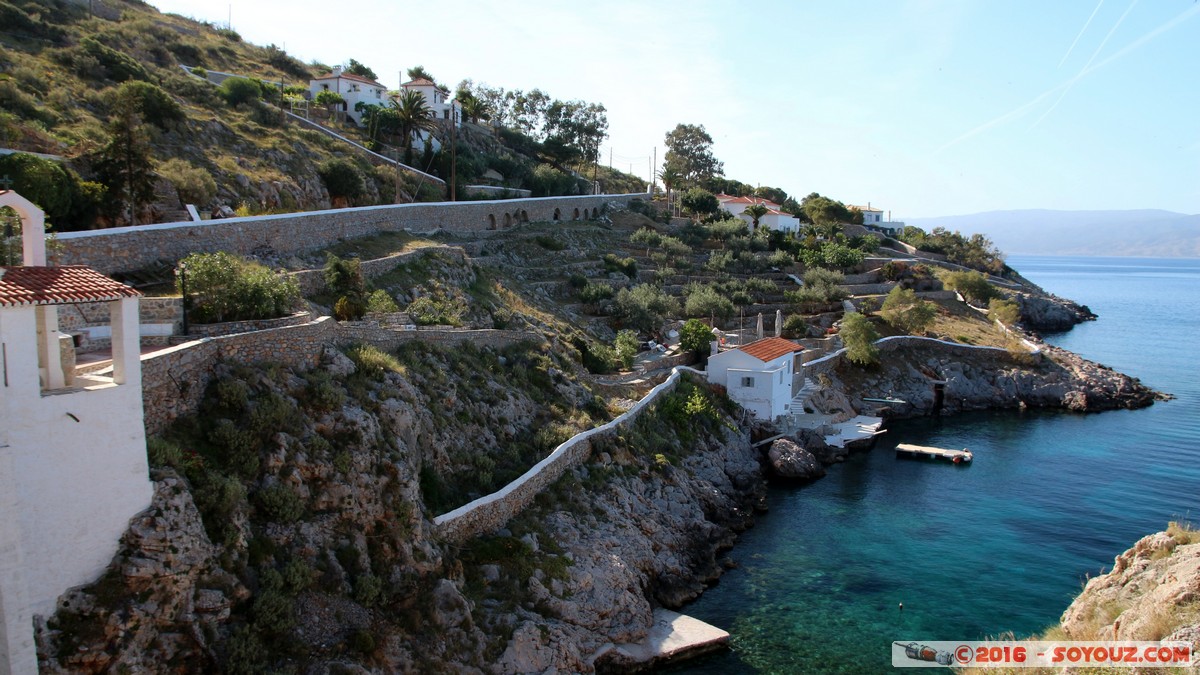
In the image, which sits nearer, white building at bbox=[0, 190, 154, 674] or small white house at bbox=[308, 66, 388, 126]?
white building at bbox=[0, 190, 154, 674]

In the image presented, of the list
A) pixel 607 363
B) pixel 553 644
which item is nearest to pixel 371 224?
pixel 607 363

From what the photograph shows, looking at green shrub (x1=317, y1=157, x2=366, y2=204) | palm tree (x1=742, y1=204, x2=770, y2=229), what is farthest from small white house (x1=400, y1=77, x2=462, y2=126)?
palm tree (x1=742, y1=204, x2=770, y2=229)

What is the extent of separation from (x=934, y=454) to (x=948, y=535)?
35.3 feet

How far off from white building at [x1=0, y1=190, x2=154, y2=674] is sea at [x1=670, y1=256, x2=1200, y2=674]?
14.9 metres

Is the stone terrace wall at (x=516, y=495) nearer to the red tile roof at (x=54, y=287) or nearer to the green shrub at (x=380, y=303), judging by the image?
the green shrub at (x=380, y=303)

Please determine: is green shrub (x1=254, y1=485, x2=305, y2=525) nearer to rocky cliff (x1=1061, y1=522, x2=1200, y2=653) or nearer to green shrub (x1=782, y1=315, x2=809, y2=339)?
rocky cliff (x1=1061, y1=522, x2=1200, y2=653)

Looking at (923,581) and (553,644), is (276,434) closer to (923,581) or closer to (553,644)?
(553,644)

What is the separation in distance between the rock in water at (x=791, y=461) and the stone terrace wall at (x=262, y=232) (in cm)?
2268

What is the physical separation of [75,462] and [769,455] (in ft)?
98.3

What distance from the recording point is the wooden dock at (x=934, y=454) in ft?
131

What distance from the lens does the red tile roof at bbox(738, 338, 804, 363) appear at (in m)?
39.4

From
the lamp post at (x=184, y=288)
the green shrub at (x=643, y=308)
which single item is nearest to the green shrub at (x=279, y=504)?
the lamp post at (x=184, y=288)

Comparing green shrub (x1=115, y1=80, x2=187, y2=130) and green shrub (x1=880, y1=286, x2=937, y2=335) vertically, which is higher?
green shrub (x1=115, y1=80, x2=187, y2=130)

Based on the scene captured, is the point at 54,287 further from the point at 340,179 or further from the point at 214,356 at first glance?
the point at 340,179
